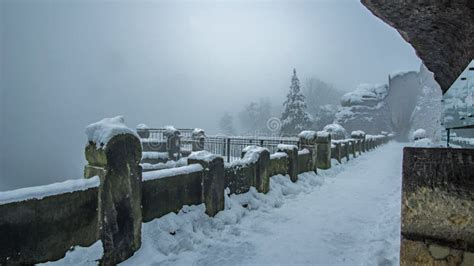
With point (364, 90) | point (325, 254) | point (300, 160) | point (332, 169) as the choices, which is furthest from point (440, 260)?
point (364, 90)

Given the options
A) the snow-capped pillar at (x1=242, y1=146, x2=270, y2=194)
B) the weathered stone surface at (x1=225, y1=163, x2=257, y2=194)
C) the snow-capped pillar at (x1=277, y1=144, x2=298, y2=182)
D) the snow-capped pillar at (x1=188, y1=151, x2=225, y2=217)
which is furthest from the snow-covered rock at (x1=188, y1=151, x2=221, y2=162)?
the snow-capped pillar at (x1=277, y1=144, x2=298, y2=182)

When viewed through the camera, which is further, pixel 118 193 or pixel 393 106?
pixel 393 106

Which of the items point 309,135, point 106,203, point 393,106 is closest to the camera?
point 106,203

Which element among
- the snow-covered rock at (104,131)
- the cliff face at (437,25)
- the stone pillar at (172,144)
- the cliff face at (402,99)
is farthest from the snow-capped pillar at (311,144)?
the cliff face at (402,99)

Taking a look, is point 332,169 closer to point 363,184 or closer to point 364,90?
point 363,184

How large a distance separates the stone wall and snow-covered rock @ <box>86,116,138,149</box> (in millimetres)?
3200

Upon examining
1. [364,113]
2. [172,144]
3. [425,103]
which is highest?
[425,103]

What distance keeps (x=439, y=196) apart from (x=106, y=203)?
3452mm

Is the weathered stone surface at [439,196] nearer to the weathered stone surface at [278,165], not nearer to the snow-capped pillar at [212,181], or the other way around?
the snow-capped pillar at [212,181]

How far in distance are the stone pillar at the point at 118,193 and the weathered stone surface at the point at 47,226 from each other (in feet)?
0.50

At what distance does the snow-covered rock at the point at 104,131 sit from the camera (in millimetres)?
3659

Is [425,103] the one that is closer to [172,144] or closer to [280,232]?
[172,144]

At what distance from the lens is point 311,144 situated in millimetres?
11133

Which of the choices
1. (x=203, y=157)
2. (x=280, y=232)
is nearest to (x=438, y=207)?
(x=280, y=232)
